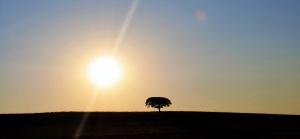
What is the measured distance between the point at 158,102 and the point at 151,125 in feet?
151

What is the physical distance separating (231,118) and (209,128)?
11.2 m

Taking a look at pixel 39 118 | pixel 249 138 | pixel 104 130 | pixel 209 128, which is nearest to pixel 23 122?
pixel 39 118

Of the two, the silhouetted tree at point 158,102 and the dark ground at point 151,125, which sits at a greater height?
the silhouetted tree at point 158,102

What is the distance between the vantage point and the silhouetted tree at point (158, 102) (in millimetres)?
97750

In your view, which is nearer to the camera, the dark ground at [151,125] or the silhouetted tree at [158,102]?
the dark ground at [151,125]

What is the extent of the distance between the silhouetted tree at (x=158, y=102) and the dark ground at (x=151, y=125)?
3252cm

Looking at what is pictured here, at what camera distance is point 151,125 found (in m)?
51.9

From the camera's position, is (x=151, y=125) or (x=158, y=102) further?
(x=158, y=102)

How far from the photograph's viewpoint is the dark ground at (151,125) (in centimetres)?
4347

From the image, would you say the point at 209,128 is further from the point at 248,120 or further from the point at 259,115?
the point at 259,115

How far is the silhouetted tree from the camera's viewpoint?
321 ft

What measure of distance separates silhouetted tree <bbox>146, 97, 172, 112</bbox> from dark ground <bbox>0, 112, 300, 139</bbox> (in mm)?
32516

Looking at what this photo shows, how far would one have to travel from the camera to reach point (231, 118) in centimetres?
6122

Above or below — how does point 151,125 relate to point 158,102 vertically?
below
